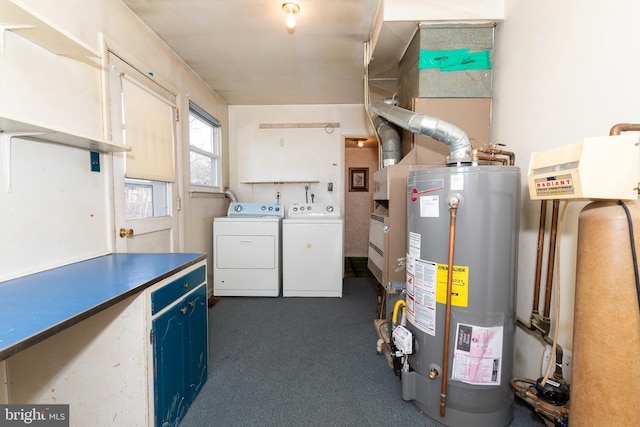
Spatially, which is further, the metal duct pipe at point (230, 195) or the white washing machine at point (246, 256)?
the metal duct pipe at point (230, 195)

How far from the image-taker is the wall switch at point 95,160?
5.11ft

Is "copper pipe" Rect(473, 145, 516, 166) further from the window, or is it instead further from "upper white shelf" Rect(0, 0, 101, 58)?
the window

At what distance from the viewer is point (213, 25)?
2.03m

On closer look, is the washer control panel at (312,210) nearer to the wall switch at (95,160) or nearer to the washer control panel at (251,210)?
the washer control panel at (251,210)

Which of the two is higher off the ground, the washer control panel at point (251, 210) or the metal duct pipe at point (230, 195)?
the metal duct pipe at point (230, 195)

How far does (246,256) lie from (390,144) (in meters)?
1.93

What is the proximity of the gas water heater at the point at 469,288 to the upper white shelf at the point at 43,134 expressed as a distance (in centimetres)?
165

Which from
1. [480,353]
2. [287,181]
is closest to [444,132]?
[480,353]

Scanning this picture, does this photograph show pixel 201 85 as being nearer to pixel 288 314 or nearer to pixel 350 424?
pixel 288 314

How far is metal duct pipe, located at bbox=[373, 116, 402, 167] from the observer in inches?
88.6

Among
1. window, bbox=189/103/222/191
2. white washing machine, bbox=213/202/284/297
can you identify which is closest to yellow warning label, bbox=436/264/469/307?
white washing machine, bbox=213/202/284/297

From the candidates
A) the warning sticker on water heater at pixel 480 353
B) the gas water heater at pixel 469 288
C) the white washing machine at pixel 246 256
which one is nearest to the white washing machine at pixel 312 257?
the white washing machine at pixel 246 256

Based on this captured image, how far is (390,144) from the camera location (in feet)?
7.41

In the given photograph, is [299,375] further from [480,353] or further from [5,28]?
[5,28]
